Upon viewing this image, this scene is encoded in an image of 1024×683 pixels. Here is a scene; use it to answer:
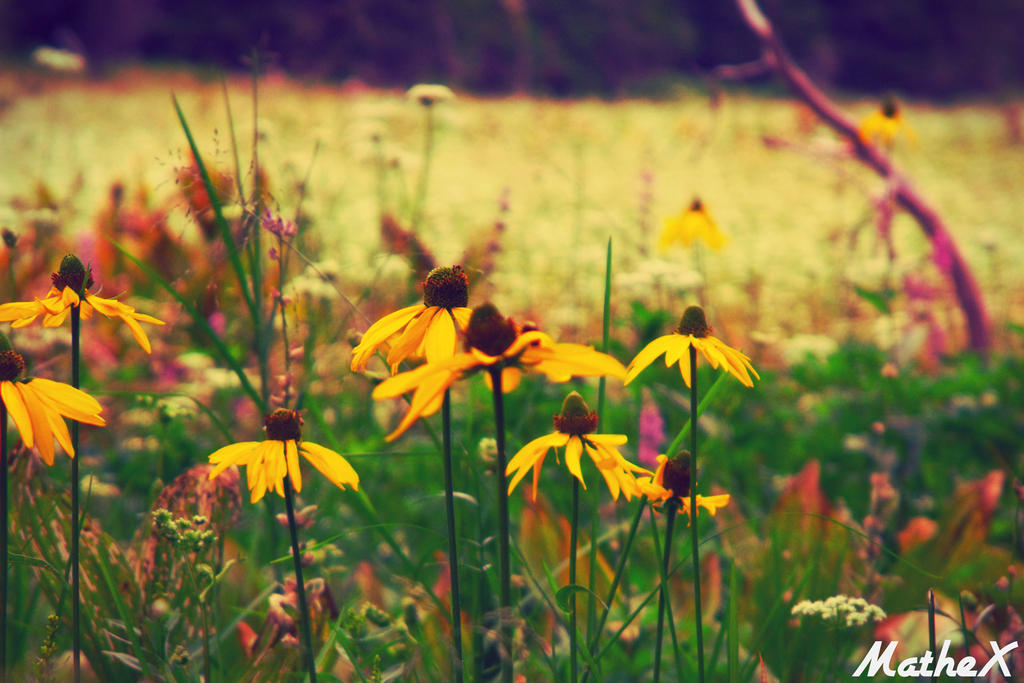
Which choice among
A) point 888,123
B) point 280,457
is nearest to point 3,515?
point 280,457

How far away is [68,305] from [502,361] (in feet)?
1.01

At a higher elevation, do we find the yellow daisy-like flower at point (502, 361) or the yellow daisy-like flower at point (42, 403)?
the yellow daisy-like flower at point (502, 361)

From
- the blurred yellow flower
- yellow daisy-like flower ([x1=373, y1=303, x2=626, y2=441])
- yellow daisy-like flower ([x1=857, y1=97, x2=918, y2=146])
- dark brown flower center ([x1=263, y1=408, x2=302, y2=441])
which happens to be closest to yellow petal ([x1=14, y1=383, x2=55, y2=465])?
dark brown flower center ([x1=263, y1=408, x2=302, y2=441])

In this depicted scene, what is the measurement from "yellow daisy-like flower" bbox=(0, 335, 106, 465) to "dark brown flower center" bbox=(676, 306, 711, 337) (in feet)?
1.25

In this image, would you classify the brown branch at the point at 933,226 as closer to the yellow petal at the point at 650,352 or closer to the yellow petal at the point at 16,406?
the yellow petal at the point at 650,352

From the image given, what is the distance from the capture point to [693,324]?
57cm

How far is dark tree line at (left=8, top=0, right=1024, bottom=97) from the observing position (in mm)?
11125

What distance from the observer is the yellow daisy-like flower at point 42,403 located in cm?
50

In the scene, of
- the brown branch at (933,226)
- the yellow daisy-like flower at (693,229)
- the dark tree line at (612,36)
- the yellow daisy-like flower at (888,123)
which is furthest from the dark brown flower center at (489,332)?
the dark tree line at (612,36)

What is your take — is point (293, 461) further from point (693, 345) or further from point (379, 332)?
point (693, 345)

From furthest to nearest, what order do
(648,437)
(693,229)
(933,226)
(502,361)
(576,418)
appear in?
1. (933,226)
2. (693,229)
3. (648,437)
4. (576,418)
5. (502,361)

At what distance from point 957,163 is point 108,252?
5.63m

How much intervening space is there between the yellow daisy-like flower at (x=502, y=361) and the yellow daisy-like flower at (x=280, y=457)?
0.41 feet

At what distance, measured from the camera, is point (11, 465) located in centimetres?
78
